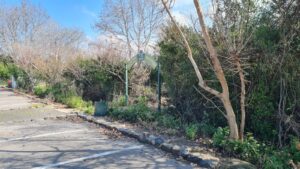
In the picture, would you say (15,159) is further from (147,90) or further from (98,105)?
(147,90)

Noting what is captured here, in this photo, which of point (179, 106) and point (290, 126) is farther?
point (179, 106)

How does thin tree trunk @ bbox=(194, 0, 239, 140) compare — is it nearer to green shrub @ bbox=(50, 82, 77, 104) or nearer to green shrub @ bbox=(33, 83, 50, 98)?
green shrub @ bbox=(50, 82, 77, 104)

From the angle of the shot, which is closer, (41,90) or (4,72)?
(41,90)

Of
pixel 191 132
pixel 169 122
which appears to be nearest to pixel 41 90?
pixel 169 122

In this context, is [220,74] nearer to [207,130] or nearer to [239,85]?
[239,85]

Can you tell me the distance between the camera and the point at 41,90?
17.7 meters

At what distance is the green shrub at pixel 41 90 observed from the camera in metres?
16.9

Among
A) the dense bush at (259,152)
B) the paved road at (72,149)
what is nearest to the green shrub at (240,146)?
the dense bush at (259,152)

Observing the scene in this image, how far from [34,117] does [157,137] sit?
18.9ft

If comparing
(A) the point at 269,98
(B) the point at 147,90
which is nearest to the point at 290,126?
(A) the point at 269,98

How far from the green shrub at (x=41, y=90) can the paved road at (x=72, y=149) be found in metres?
8.26

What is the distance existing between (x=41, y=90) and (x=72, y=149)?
1272cm

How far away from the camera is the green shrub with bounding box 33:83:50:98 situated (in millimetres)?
16906

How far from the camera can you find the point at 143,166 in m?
4.99
